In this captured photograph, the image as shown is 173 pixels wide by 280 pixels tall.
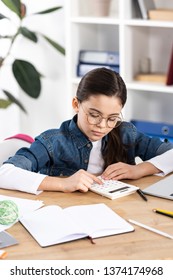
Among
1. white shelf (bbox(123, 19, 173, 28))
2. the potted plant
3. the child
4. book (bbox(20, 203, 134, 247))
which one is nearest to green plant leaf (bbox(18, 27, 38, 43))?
the potted plant

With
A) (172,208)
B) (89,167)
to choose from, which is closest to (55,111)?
(89,167)

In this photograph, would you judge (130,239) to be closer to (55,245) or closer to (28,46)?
(55,245)

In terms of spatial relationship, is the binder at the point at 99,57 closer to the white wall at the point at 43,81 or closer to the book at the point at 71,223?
the white wall at the point at 43,81

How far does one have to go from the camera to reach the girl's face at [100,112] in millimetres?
1885

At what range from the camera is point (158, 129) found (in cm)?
330

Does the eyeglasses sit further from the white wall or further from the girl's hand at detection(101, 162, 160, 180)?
the white wall

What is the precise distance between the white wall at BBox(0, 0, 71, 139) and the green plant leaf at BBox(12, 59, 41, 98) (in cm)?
27

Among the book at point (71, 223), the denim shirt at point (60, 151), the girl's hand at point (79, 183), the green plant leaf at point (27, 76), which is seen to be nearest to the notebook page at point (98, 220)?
the book at point (71, 223)

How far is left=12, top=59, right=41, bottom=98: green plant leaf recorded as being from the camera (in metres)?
3.51

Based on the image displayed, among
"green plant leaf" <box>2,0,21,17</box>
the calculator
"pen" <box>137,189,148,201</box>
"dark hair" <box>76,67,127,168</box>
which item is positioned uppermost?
"green plant leaf" <box>2,0,21,17</box>

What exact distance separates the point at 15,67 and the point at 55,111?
53 cm

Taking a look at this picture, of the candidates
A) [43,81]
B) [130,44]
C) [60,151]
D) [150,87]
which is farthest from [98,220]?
[43,81]

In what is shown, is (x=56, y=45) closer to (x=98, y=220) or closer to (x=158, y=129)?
(x=158, y=129)

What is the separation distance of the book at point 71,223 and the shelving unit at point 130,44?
5.60ft
